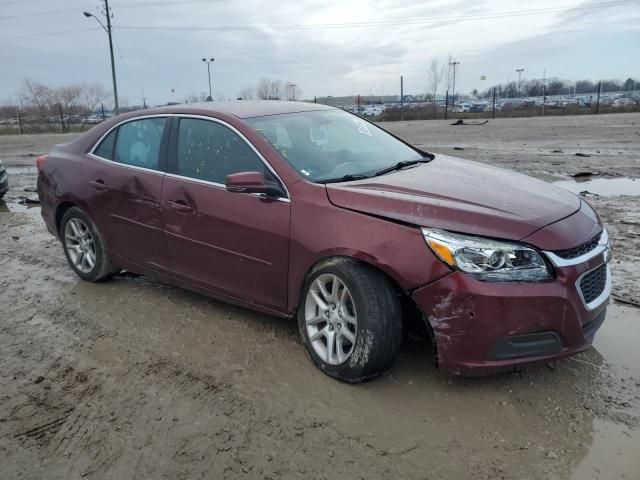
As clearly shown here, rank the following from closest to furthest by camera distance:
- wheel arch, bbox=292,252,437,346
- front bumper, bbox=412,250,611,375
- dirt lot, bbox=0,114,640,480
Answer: dirt lot, bbox=0,114,640,480, front bumper, bbox=412,250,611,375, wheel arch, bbox=292,252,437,346

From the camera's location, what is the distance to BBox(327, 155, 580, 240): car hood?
284 cm

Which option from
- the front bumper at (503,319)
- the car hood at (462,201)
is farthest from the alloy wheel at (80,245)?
the front bumper at (503,319)

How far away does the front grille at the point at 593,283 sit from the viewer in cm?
289

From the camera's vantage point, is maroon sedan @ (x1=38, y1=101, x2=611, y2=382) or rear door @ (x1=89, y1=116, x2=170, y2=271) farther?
rear door @ (x1=89, y1=116, x2=170, y2=271)

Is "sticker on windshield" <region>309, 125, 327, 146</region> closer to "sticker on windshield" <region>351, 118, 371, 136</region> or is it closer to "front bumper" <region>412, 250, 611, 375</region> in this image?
"sticker on windshield" <region>351, 118, 371, 136</region>

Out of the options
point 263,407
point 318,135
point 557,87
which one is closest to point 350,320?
point 263,407

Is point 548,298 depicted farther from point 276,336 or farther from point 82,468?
point 82,468

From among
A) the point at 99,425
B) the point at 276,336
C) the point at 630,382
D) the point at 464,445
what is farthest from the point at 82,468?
the point at 630,382

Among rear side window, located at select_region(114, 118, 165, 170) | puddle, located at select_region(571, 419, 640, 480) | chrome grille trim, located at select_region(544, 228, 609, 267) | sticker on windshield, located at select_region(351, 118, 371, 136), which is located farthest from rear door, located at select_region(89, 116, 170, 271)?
puddle, located at select_region(571, 419, 640, 480)

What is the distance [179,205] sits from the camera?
394cm

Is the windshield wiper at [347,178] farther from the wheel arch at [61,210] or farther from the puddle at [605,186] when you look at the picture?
the puddle at [605,186]

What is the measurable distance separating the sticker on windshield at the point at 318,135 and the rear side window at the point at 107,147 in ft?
6.19

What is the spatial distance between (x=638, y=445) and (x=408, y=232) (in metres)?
1.50

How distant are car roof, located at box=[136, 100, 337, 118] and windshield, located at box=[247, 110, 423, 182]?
3.8 inches
